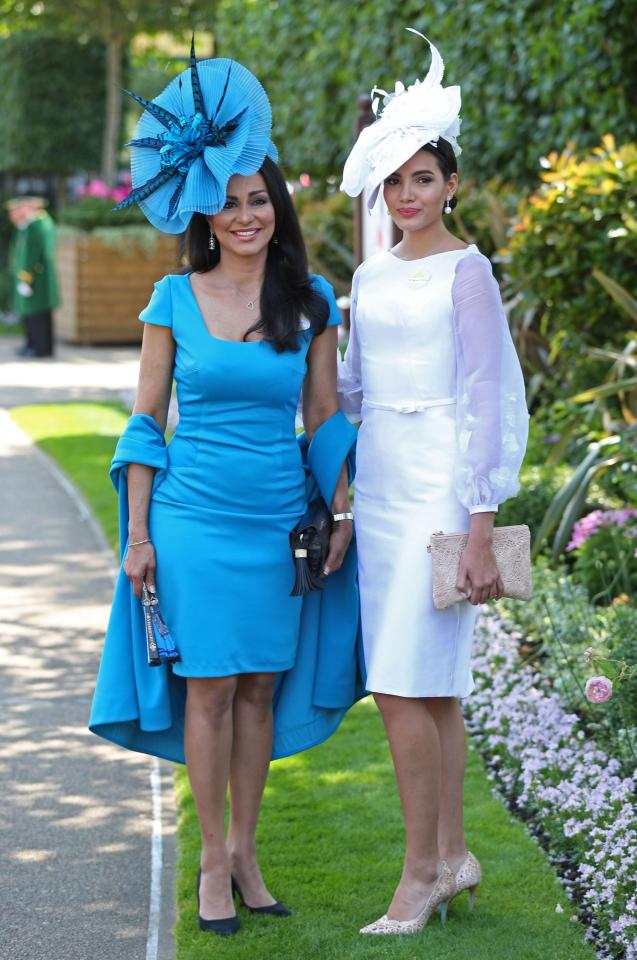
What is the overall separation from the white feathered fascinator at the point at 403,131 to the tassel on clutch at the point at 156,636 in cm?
104

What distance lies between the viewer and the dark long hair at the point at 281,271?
10.4 ft

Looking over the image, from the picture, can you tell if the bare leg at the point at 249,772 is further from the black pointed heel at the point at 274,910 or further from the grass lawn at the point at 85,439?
the grass lawn at the point at 85,439

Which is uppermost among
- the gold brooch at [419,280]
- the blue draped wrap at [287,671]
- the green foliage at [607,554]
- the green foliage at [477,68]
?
the green foliage at [477,68]

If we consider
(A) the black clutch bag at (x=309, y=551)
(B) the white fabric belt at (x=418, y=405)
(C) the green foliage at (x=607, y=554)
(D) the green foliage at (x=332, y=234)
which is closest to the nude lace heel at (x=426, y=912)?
(A) the black clutch bag at (x=309, y=551)

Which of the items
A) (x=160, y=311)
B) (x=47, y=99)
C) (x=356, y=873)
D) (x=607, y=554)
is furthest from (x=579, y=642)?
(x=47, y=99)

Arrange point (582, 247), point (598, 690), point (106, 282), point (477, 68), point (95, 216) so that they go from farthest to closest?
point (95, 216), point (106, 282), point (477, 68), point (582, 247), point (598, 690)

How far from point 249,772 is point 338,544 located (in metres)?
0.61

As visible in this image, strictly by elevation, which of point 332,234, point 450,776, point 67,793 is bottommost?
point 67,793

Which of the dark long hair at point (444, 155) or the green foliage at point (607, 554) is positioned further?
the green foliage at point (607, 554)

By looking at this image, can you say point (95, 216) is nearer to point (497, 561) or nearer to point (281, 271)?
point (281, 271)

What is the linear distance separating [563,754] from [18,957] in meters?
1.63

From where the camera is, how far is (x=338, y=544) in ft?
10.7

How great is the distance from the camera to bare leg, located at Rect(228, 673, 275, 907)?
11.0 ft

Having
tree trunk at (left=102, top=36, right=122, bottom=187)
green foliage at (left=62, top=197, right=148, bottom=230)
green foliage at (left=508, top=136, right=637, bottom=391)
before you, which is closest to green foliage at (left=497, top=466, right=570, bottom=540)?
green foliage at (left=508, top=136, right=637, bottom=391)
